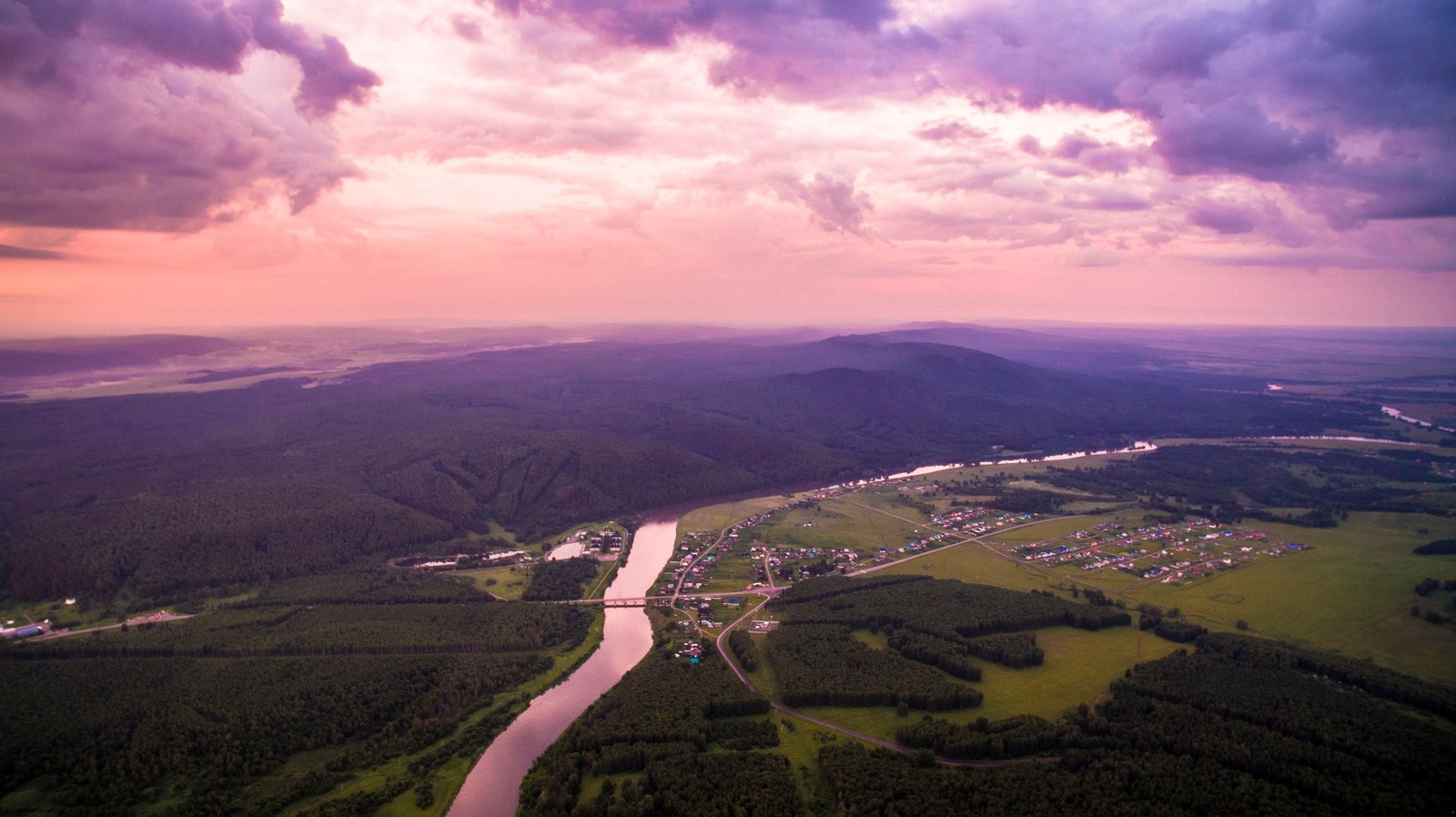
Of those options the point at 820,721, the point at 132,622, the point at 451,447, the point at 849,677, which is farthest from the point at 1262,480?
the point at 132,622

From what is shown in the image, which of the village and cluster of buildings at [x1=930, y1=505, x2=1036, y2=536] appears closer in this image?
the village

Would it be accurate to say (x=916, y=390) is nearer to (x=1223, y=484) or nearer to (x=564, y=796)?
(x=1223, y=484)

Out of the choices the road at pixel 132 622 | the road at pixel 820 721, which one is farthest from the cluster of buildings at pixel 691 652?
the road at pixel 132 622

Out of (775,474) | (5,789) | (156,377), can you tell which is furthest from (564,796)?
(156,377)

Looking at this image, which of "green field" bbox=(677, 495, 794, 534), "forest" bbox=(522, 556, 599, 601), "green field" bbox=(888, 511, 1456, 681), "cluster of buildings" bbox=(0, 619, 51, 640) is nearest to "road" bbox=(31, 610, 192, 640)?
"cluster of buildings" bbox=(0, 619, 51, 640)

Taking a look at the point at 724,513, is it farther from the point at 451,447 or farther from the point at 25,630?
the point at 25,630

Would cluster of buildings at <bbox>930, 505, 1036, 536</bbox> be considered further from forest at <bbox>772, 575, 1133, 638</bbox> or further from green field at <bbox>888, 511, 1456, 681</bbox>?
forest at <bbox>772, 575, 1133, 638</bbox>
